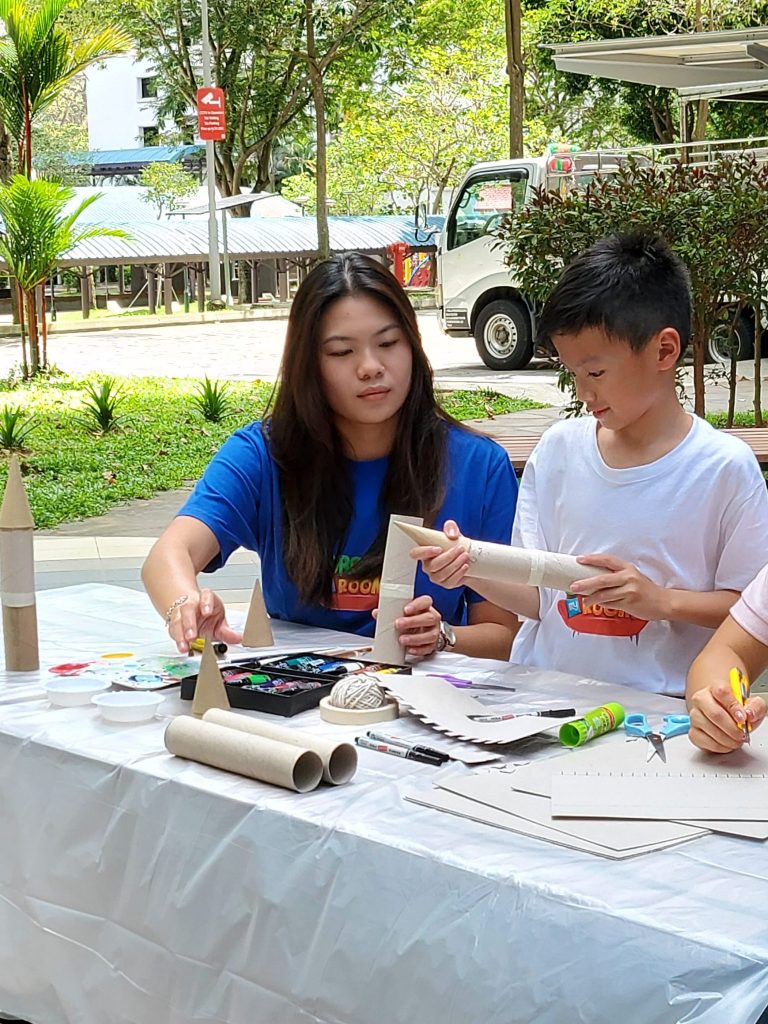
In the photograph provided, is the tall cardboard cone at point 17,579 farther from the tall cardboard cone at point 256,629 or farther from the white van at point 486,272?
Result: the white van at point 486,272

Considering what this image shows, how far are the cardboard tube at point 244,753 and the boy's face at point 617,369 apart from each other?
830mm

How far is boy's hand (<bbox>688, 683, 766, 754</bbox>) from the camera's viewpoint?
1620 mm

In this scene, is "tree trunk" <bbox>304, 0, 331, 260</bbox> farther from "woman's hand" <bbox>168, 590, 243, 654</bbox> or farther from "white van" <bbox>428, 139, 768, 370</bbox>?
"woman's hand" <bbox>168, 590, 243, 654</bbox>

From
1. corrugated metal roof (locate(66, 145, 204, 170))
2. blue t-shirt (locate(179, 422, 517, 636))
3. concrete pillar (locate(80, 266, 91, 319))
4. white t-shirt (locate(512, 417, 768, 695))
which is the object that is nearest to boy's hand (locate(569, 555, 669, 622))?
white t-shirt (locate(512, 417, 768, 695))

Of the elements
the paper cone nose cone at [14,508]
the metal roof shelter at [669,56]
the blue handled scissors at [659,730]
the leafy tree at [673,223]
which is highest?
the metal roof shelter at [669,56]

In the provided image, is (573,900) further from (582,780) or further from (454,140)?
(454,140)

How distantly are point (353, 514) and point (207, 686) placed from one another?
78 centimetres

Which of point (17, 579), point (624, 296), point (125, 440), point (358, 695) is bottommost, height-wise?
point (125, 440)

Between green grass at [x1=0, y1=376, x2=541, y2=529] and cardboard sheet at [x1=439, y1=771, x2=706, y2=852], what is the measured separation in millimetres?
5803

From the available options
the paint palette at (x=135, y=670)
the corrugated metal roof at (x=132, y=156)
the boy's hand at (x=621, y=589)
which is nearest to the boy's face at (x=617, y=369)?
the boy's hand at (x=621, y=589)

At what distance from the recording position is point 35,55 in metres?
11.2

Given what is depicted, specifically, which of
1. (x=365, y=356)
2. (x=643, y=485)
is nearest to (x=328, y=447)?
(x=365, y=356)

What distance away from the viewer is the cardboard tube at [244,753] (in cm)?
162

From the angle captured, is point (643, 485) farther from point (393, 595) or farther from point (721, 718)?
point (721, 718)
